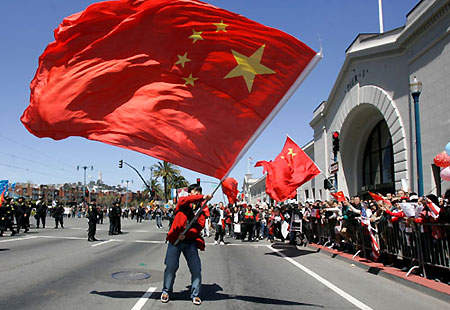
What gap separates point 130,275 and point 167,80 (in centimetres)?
477

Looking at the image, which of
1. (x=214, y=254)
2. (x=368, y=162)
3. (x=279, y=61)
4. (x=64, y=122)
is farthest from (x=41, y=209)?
(x=279, y=61)

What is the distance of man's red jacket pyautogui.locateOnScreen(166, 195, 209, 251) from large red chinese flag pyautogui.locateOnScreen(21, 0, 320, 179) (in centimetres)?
59

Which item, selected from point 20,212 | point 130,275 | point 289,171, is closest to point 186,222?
point 130,275

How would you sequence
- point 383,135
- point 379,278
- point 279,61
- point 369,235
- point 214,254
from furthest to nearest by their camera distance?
point 383,135 < point 214,254 < point 369,235 < point 379,278 < point 279,61

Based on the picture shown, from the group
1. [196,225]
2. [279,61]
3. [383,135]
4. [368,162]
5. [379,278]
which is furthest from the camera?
[368,162]

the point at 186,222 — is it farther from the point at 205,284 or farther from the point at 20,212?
the point at 20,212

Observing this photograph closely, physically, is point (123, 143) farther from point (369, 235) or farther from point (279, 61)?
point (369, 235)

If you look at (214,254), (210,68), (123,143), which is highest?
(210,68)

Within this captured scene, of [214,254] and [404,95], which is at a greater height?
[404,95]

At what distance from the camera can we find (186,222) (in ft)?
21.3

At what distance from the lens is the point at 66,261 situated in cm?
1082

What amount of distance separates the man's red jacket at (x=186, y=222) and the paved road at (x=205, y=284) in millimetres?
1006

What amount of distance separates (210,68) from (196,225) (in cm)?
251

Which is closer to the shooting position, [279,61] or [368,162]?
[279,61]
